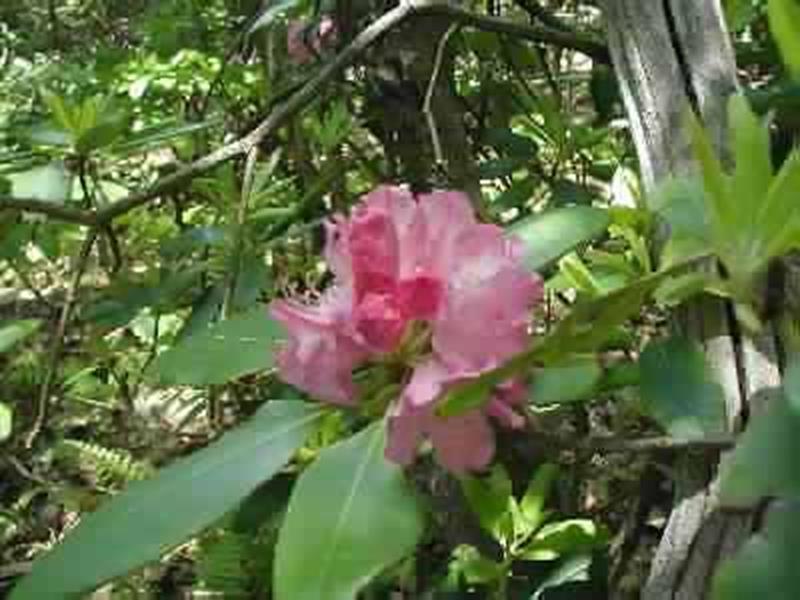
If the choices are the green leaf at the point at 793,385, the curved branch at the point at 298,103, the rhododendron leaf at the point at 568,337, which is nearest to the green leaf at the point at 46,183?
the curved branch at the point at 298,103

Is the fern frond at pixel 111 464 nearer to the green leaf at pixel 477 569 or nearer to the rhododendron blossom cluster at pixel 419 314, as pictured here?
the green leaf at pixel 477 569

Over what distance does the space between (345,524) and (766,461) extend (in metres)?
0.23

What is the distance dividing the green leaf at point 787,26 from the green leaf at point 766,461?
13.3 inches

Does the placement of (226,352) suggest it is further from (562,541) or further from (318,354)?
(562,541)

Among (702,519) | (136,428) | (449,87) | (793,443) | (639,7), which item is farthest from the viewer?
(136,428)

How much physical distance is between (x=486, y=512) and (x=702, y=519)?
43 cm

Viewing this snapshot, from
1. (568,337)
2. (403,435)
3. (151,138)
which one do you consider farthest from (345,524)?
(151,138)

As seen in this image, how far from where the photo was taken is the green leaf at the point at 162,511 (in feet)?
2.64

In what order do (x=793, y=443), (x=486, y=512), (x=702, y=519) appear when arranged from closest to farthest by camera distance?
(x=793, y=443)
(x=702, y=519)
(x=486, y=512)

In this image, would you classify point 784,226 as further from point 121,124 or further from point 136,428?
point 136,428

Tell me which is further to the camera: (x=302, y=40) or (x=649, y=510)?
(x=302, y=40)

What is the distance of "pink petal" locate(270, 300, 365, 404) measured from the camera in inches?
31.2

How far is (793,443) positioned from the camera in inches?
26.2

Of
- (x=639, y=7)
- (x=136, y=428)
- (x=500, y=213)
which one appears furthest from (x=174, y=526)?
(x=136, y=428)
